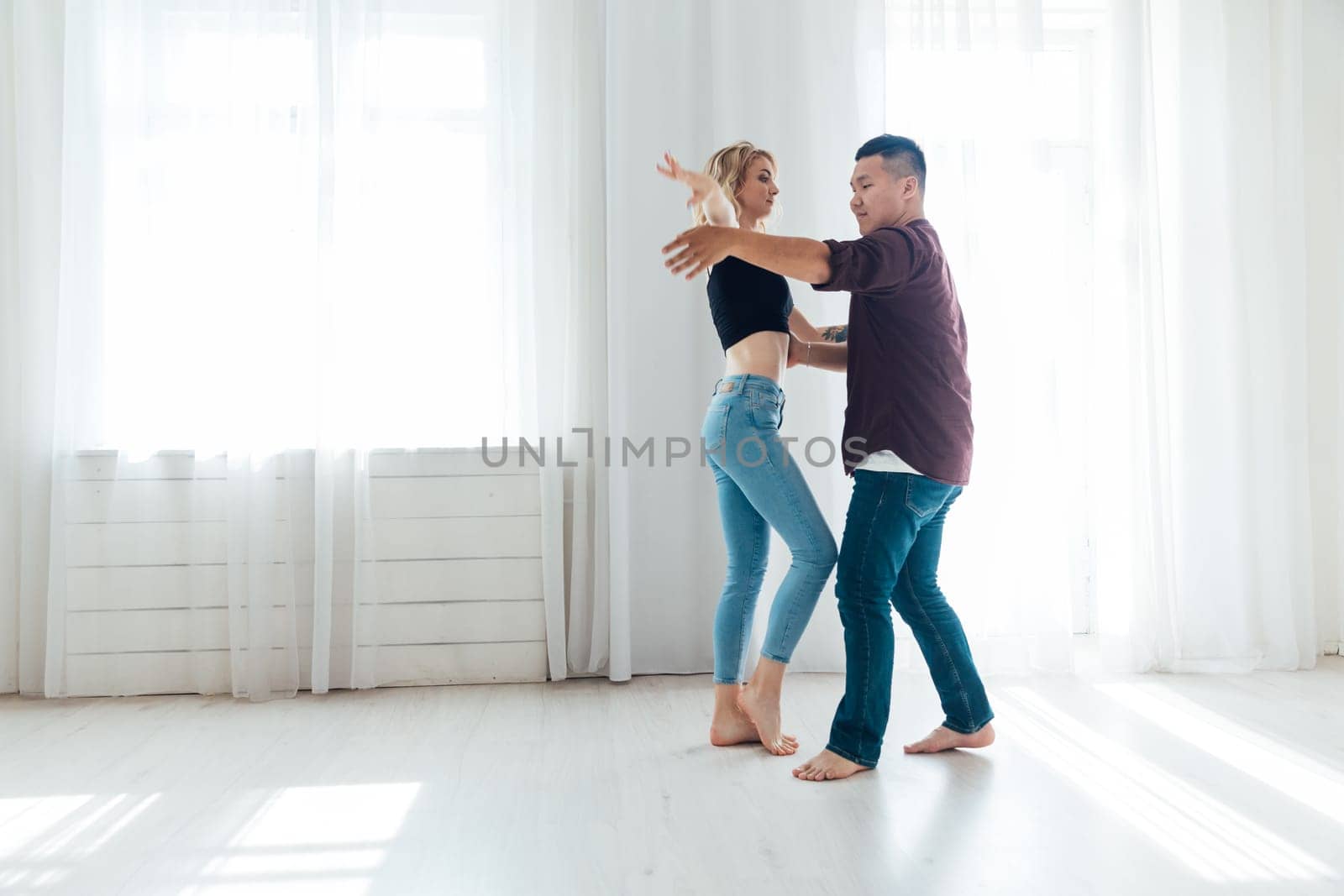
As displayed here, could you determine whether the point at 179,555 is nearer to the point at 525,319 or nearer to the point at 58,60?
the point at 525,319

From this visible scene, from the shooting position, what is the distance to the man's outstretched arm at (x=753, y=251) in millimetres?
1907

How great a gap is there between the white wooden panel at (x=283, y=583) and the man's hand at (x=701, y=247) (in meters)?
1.58

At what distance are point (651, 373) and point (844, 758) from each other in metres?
1.51

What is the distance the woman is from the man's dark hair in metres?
0.31

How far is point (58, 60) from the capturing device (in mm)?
3090

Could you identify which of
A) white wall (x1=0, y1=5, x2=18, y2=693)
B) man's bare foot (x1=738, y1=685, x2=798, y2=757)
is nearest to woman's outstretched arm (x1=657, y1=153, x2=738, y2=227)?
man's bare foot (x1=738, y1=685, x2=798, y2=757)

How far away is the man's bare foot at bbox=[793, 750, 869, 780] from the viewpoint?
216cm

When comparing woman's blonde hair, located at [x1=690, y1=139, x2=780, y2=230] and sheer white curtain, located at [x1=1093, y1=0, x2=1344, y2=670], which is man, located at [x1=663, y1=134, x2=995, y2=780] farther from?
sheer white curtain, located at [x1=1093, y1=0, x2=1344, y2=670]

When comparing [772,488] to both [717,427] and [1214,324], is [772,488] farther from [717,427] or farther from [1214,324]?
[1214,324]

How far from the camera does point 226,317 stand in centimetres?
309

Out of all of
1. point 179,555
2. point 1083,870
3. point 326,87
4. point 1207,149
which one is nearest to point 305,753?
point 179,555

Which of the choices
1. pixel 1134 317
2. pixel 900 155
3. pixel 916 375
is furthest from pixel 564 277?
pixel 1134 317

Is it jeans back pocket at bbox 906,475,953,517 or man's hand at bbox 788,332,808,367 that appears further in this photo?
man's hand at bbox 788,332,808,367

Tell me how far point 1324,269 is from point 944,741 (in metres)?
2.53
